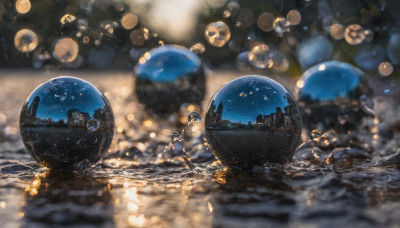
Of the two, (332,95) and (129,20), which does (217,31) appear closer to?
(332,95)

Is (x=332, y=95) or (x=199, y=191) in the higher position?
(x=332, y=95)

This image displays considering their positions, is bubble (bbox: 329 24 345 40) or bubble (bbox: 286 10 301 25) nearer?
bubble (bbox: 329 24 345 40)

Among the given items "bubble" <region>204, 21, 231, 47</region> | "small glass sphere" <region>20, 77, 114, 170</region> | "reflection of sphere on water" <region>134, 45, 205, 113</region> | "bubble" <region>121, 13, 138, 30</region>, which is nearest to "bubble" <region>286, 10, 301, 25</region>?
"bubble" <region>204, 21, 231, 47</region>

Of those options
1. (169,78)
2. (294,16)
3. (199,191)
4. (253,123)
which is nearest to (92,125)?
(199,191)

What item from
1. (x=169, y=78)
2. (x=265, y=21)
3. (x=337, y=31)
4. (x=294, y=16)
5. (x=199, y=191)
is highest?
(x=265, y=21)

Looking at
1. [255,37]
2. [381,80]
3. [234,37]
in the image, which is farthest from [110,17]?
[381,80]

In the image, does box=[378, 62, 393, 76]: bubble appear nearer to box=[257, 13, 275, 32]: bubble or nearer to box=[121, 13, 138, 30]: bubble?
box=[257, 13, 275, 32]: bubble

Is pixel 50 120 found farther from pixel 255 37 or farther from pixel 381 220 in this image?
pixel 255 37
